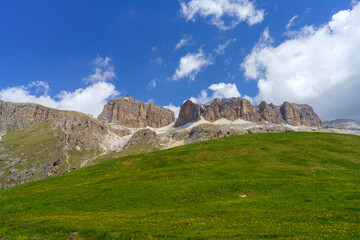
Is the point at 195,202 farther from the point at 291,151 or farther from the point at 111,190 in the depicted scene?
the point at 291,151

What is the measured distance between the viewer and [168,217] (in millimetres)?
24219

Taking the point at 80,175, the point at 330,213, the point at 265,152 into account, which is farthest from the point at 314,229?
the point at 80,175

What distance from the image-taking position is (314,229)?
17.4 meters

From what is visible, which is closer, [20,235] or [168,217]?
[20,235]

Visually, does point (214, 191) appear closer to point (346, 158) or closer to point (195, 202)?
point (195, 202)

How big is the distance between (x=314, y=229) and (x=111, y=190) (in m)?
35.9

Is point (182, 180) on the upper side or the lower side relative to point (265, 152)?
lower

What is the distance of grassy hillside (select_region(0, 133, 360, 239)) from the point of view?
1875 centimetres

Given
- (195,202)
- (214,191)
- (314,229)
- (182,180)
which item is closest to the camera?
(314,229)

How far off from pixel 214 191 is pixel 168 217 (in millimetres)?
14177

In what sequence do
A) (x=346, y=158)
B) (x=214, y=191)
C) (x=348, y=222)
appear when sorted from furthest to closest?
1. (x=346, y=158)
2. (x=214, y=191)
3. (x=348, y=222)

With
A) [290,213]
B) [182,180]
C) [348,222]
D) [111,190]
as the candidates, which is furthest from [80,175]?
[348,222]

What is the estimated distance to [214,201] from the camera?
3173 centimetres

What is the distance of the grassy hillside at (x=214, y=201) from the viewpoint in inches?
738
